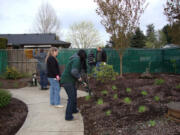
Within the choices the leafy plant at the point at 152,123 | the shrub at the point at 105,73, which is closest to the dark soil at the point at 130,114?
the leafy plant at the point at 152,123

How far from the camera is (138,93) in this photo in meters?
5.64

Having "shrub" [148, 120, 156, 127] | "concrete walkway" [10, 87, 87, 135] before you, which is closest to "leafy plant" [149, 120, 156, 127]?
"shrub" [148, 120, 156, 127]

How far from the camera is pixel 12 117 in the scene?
409 cm

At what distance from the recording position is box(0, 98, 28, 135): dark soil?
139 inches

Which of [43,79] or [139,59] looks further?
[139,59]

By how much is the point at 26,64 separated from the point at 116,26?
22.6 ft

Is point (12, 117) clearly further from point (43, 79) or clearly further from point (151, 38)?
point (151, 38)

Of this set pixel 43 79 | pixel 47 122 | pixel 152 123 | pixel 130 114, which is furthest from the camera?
pixel 43 79

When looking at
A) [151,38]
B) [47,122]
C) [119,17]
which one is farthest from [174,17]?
[151,38]

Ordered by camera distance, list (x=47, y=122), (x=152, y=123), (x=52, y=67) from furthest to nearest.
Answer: (x=52, y=67) → (x=47, y=122) → (x=152, y=123)

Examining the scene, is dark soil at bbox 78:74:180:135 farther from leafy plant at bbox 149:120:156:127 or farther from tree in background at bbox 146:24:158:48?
tree in background at bbox 146:24:158:48

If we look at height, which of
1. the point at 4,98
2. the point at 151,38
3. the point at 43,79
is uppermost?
the point at 151,38

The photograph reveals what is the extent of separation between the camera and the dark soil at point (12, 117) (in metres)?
3.52

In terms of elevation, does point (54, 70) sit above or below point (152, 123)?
above
